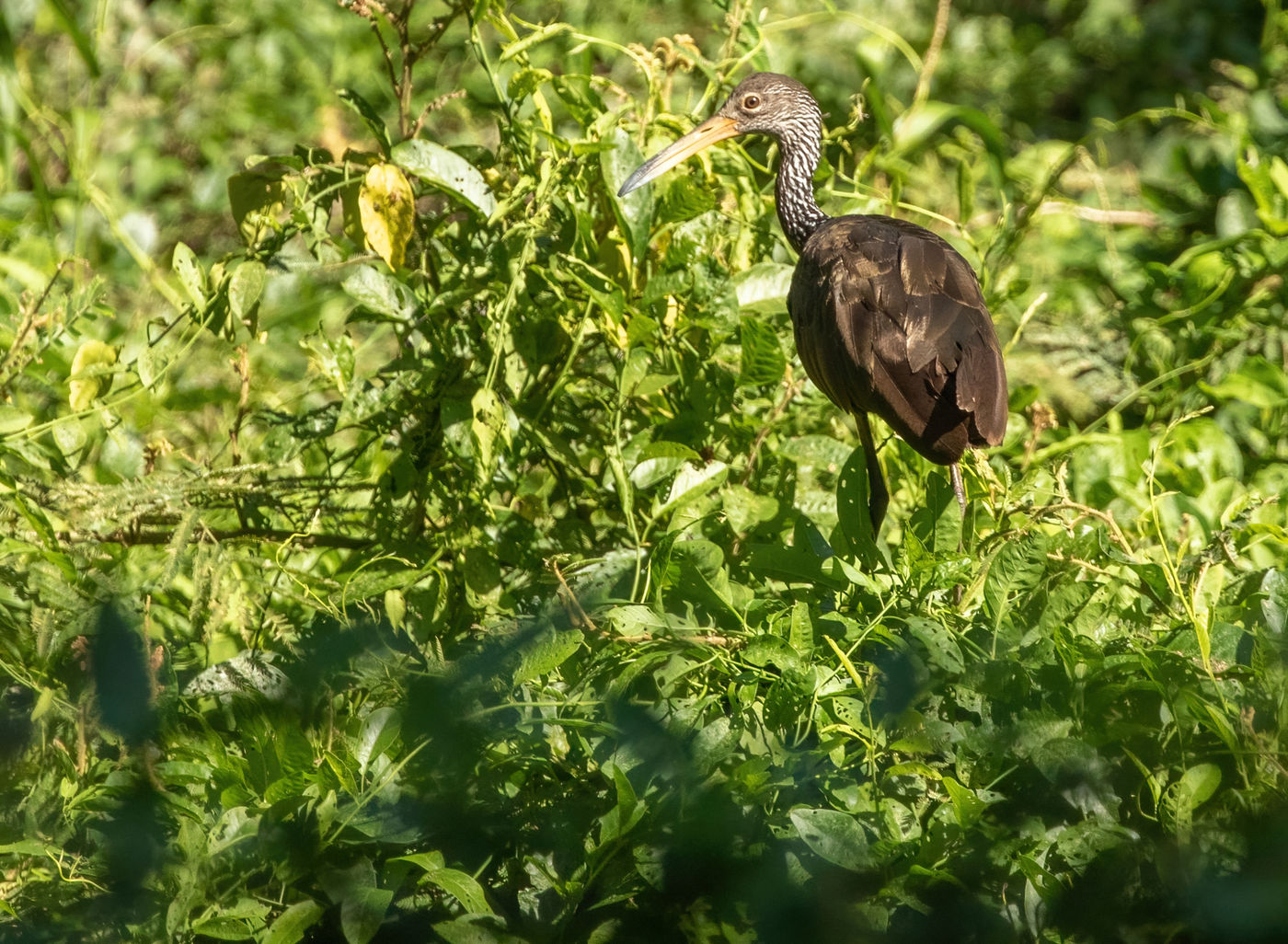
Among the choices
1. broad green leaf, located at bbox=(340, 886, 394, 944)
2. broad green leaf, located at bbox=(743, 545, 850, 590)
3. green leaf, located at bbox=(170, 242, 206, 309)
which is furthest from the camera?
green leaf, located at bbox=(170, 242, 206, 309)

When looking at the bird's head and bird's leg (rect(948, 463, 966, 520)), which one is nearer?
bird's leg (rect(948, 463, 966, 520))

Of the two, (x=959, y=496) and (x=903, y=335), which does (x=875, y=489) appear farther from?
(x=903, y=335)

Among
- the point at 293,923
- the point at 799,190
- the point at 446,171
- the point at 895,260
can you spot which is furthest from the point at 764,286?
the point at 293,923

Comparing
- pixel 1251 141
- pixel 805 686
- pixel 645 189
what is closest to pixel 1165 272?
pixel 1251 141

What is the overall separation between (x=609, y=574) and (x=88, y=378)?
1.26 metres

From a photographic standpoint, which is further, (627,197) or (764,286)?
(764,286)

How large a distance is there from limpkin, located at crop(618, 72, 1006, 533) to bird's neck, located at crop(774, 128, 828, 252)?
0.24 m

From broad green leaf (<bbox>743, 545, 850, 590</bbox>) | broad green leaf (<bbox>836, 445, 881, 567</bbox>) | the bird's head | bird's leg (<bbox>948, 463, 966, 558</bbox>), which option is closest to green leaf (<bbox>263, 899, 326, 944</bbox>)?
broad green leaf (<bbox>743, 545, 850, 590</bbox>)

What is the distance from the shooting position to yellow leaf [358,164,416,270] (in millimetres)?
2707

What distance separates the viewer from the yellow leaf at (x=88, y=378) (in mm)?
2764

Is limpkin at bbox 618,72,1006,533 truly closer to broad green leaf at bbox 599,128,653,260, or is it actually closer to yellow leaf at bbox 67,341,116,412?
broad green leaf at bbox 599,128,653,260

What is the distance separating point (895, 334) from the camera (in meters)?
2.76

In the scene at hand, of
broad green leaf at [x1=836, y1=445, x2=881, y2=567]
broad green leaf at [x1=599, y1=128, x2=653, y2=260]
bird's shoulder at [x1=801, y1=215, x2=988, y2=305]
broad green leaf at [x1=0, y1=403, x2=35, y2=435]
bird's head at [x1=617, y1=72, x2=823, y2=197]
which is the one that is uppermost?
broad green leaf at [x1=599, y1=128, x2=653, y2=260]

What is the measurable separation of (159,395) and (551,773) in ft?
5.79
